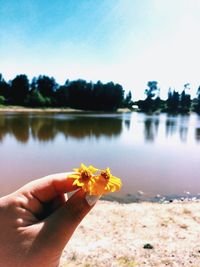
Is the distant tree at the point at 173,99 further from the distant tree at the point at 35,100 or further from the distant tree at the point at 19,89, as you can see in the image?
the distant tree at the point at 19,89

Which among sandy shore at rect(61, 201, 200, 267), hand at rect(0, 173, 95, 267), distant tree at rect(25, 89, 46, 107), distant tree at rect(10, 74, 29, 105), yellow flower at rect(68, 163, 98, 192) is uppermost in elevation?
distant tree at rect(10, 74, 29, 105)

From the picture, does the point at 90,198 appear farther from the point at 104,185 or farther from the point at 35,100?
the point at 35,100

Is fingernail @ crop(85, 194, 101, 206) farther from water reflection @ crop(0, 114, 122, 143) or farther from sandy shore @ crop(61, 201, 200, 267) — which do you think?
water reflection @ crop(0, 114, 122, 143)

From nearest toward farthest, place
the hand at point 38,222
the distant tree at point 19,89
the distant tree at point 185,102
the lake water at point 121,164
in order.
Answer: the hand at point 38,222
the lake water at point 121,164
the distant tree at point 185,102
the distant tree at point 19,89

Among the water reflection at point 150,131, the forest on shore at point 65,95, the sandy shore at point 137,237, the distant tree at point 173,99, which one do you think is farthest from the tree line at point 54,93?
the sandy shore at point 137,237

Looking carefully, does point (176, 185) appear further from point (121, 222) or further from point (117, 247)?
point (117, 247)

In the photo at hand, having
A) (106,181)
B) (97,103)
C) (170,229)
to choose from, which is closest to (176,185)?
(170,229)

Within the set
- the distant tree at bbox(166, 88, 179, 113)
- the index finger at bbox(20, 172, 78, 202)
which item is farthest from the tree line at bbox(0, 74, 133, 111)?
the index finger at bbox(20, 172, 78, 202)
